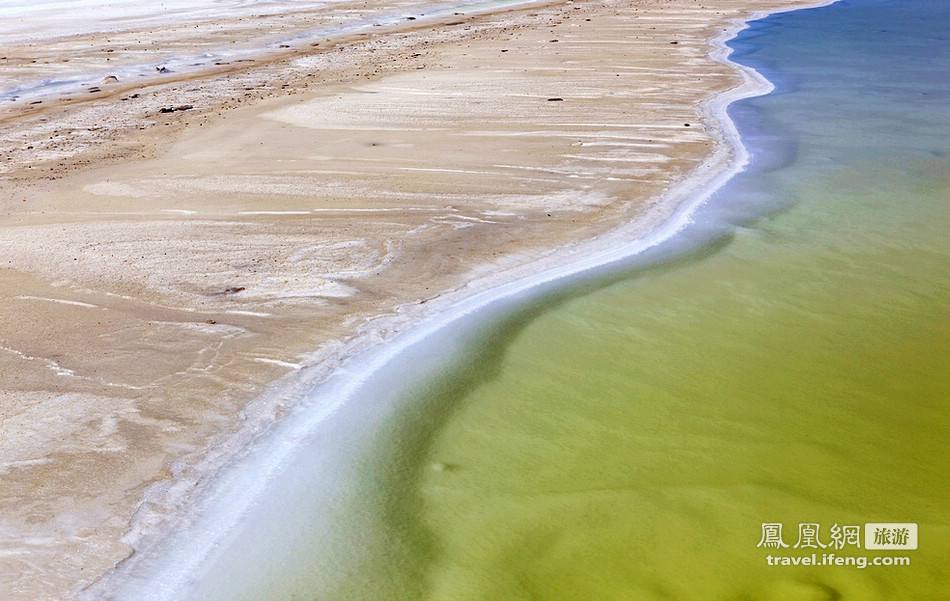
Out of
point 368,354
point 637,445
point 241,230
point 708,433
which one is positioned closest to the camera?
point 637,445

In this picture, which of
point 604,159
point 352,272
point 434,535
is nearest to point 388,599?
point 434,535

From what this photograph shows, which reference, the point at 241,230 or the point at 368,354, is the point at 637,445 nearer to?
the point at 368,354

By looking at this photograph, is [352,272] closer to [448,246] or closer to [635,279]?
[448,246]

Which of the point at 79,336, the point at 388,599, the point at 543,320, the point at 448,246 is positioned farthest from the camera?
the point at 448,246

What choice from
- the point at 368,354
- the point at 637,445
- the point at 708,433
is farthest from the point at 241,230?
the point at 708,433

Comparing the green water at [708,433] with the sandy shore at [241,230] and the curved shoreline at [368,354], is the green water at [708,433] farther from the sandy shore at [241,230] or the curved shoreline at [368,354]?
the sandy shore at [241,230]

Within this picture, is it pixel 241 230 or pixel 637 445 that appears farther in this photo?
pixel 241 230

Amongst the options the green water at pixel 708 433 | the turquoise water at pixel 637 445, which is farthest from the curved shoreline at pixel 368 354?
the green water at pixel 708 433
